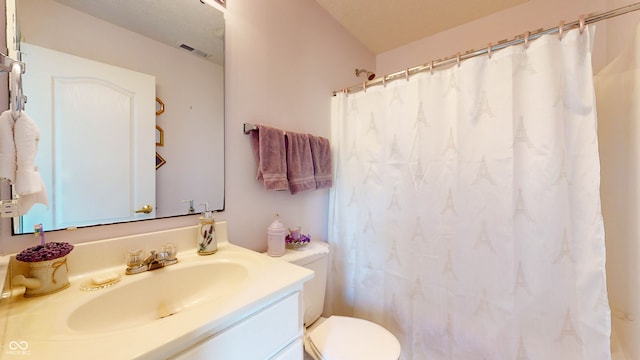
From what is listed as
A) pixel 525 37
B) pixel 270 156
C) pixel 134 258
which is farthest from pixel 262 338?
pixel 525 37

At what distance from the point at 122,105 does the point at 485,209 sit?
1.59 metres

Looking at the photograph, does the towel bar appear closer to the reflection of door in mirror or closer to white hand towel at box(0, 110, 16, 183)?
the reflection of door in mirror

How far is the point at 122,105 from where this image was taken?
0.87 meters

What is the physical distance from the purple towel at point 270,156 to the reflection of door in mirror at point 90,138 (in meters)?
0.45

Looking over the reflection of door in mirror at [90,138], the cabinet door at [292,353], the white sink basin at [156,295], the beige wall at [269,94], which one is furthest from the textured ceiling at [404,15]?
the cabinet door at [292,353]

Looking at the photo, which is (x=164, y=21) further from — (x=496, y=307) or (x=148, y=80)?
(x=496, y=307)

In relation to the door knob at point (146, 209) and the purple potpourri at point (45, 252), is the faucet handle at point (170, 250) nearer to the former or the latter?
the door knob at point (146, 209)

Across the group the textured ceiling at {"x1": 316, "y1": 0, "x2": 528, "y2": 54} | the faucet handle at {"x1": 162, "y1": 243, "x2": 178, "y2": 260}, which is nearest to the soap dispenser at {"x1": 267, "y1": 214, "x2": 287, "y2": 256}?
the faucet handle at {"x1": 162, "y1": 243, "x2": 178, "y2": 260}

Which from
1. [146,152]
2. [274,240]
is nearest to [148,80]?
[146,152]

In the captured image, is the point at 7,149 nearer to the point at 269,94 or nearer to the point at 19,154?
the point at 19,154

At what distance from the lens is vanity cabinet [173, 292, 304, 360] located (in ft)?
1.78

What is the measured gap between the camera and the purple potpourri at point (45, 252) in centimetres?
63

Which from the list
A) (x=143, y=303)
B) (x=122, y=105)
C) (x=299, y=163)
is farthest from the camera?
(x=299, y=163)

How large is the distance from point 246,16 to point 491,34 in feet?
5.52
